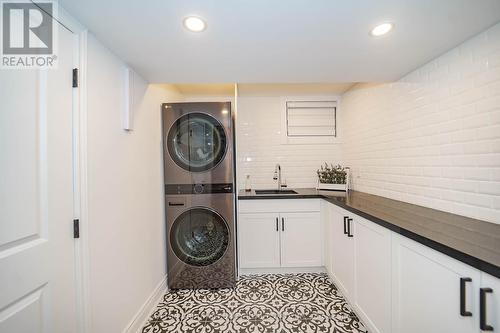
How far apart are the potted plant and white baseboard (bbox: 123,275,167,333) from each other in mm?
2168

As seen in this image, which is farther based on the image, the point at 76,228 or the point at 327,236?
the point at 327,236

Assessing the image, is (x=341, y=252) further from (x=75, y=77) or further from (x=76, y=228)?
(x=75, y=77)

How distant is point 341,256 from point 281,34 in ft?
6.40

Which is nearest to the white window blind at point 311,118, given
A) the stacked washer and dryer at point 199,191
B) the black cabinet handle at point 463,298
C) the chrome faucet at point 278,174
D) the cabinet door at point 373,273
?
the chrome faucet at point 278,174

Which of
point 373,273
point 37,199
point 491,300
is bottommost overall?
point 373,273

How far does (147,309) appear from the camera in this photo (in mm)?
1735

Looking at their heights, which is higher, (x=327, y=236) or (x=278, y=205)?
(x=278, y=205)

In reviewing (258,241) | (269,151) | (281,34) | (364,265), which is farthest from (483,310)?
(269,151)

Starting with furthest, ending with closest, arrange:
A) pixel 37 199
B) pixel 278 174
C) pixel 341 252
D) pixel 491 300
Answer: pixel 278 174
pixel 341 252
pixel 37 199
pixel 491 300

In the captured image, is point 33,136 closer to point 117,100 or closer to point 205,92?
point 117,100

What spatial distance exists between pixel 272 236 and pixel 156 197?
135 centimetres

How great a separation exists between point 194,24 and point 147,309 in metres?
2.23

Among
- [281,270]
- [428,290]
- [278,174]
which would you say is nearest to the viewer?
[428,290]

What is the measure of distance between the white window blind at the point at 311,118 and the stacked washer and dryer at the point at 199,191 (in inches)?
47.4
